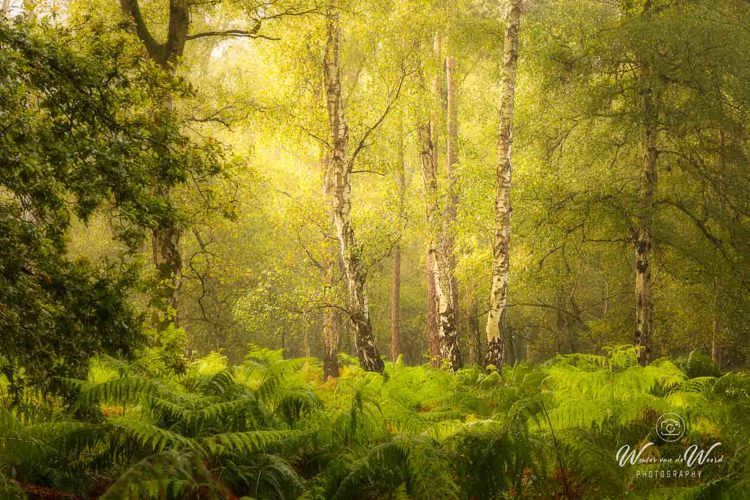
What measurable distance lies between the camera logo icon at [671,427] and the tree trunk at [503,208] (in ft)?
18.7

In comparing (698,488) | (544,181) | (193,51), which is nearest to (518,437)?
(698,488)

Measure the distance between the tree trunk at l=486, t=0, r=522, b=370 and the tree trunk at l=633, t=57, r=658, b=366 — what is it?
334 centimetres

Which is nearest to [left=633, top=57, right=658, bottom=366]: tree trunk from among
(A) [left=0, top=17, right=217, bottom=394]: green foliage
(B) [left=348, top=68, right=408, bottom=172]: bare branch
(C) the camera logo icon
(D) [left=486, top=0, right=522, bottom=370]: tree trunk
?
(D) [left=486, top=0, right=522, bottom=370]: tree trunk

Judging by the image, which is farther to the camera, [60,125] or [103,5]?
[103,5]

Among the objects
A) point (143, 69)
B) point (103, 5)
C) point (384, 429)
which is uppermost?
point (103, 5)

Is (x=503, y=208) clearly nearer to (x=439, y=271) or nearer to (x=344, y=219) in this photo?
(x=344, y=219)

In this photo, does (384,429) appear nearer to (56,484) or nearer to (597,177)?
(56,484)

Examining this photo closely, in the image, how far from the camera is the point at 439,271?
14.9 meters

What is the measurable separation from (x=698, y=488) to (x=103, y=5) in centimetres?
1315

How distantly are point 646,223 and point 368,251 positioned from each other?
8.24 meters

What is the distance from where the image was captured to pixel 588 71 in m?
13.7

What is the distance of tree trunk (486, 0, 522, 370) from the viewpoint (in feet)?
37.0
